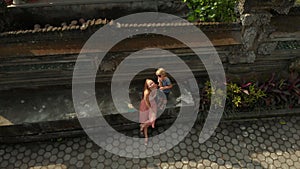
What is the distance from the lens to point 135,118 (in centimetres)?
683

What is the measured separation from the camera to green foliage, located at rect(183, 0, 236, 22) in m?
7.14

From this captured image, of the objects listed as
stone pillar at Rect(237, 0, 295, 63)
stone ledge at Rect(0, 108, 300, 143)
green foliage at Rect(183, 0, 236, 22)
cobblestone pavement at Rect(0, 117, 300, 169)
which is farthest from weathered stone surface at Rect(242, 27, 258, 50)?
cobblestone pavement at Rect(0, 117, 300, 169)

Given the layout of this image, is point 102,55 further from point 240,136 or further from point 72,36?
point 240,136

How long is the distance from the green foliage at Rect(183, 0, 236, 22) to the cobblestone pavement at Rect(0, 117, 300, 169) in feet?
10.3

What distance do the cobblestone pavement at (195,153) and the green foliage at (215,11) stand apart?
3139mm

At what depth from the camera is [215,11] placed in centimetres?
722

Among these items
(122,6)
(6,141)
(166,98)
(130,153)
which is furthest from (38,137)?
(122,6)

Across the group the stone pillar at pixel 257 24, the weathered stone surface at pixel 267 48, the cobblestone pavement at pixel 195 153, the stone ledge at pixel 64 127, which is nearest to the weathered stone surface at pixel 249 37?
the stone pillar at pixel 257 24

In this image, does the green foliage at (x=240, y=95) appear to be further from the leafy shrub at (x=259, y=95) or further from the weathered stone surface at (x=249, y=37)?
the weathered stone surface at (x=249, y=37)

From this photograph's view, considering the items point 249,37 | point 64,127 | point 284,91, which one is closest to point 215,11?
point 249,37

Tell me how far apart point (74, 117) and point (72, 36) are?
2107 mm

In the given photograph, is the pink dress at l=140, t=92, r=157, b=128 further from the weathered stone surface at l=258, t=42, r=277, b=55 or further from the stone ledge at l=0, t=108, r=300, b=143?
the weathered stone surface at l=258, t=42, r=277, b=55

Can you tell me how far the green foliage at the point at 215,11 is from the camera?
281 inches

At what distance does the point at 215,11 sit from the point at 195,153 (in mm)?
4025
